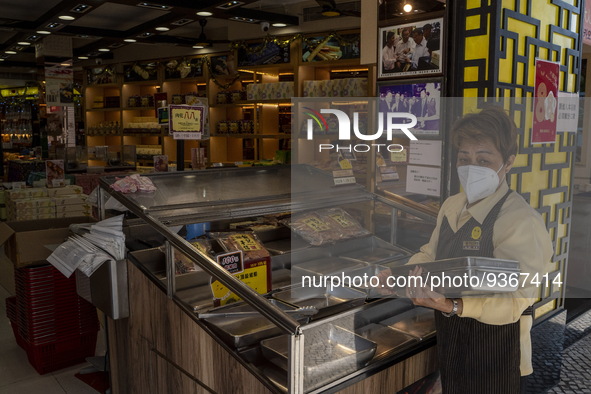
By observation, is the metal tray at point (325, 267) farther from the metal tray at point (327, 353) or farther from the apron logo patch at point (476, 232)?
the apron logo patch at point (476, 232)

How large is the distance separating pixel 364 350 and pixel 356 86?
13.9ft

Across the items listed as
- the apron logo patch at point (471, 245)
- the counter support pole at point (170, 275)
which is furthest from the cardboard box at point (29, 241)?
the apron logo patch at point (471, 245)

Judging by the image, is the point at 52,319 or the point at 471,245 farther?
the point at 52,319

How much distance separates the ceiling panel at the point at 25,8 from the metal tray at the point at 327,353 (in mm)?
6721

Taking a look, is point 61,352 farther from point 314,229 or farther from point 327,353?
point 327,353

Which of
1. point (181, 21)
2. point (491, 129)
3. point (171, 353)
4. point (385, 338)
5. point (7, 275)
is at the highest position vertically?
point (181, 21)

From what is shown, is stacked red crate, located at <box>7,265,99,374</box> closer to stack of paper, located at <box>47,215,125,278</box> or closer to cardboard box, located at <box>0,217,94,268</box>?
cardboard box, located at <box>0,217,94,268</box>

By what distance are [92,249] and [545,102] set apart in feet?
6.43

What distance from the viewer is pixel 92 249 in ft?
7.67

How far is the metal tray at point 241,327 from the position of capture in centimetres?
182

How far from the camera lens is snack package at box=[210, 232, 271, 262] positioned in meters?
2.38

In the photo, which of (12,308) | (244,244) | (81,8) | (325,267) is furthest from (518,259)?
(81,8)

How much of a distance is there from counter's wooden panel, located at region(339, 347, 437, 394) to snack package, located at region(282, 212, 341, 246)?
70 cm

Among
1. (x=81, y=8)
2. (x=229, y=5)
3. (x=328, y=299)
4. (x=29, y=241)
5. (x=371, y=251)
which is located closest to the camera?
(x=328, y=299)
